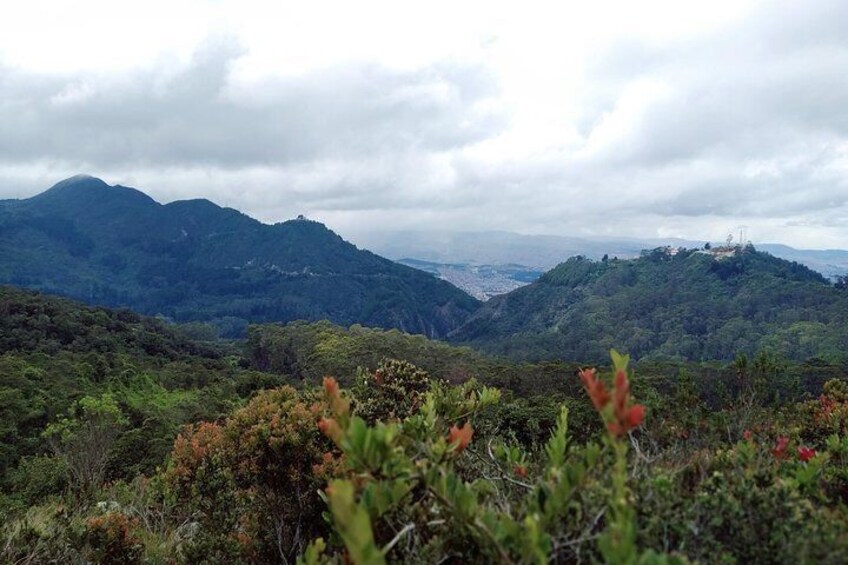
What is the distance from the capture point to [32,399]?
26.1m

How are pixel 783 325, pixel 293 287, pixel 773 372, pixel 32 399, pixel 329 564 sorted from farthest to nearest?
pixel 293 287
pixel 783 325
pixel 32 399
pixel 773 372
pixel 329 564

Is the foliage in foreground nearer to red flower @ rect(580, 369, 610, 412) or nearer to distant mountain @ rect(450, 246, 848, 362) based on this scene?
red flower @ rect(580, 369, 610, 412)

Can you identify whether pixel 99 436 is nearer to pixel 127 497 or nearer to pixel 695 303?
pixel 127 497

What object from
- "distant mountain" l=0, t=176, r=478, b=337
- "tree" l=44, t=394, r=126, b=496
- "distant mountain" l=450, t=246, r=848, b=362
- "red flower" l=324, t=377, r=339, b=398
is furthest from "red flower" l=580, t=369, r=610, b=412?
"distant mountain" l=0, t=176, r=478, b=337

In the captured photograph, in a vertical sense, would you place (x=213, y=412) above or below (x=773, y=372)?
below

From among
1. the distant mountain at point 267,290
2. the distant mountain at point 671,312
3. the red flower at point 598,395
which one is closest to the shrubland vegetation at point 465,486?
the red flower at point 598,395

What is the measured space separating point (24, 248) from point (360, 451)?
22794cm

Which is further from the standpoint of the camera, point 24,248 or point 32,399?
point 24,248

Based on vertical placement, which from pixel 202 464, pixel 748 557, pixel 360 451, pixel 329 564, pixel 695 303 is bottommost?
pixel 695 303

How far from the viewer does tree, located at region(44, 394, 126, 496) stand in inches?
622

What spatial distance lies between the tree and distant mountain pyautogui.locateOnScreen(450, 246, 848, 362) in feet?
223

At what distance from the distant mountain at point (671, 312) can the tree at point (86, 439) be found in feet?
223

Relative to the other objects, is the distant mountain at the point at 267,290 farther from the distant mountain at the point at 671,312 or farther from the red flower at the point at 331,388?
the red flower at the point at 331,388

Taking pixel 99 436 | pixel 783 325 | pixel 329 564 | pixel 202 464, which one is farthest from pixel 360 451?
pixel 783 325
